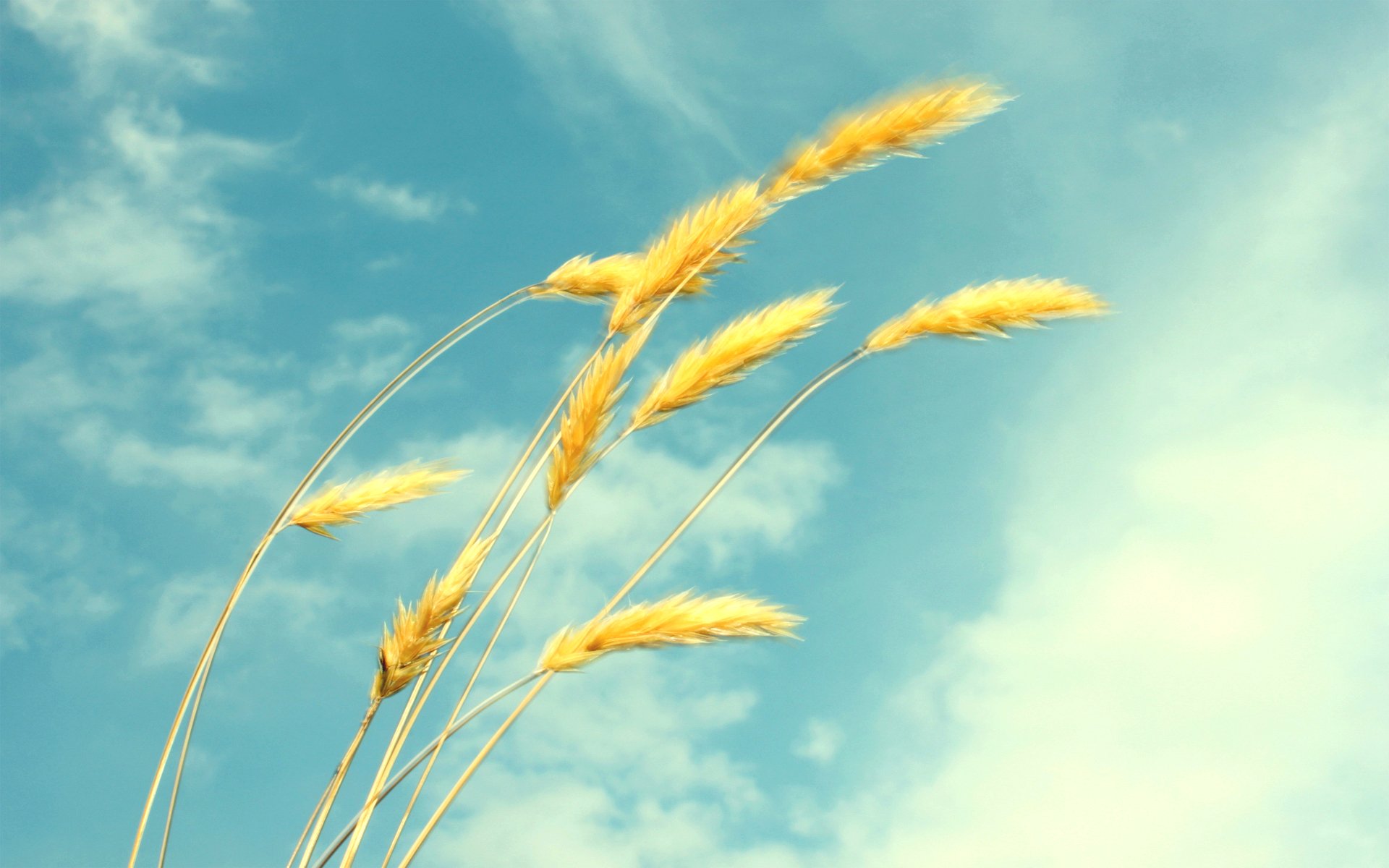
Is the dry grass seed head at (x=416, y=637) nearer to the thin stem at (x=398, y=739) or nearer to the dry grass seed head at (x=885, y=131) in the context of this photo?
the thin stem at (x=398, y=739)

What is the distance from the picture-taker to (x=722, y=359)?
1558 millimetres

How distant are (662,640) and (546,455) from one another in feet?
1.18

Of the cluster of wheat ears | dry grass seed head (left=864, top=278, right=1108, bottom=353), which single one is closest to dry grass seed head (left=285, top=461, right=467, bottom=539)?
the cluster of wheat ears

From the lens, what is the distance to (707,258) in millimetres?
1695

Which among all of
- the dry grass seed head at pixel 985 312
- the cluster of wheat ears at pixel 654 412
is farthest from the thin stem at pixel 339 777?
the dry grass seed head at pixel 985 312

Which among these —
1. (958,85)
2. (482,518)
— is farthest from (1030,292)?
(482,518)

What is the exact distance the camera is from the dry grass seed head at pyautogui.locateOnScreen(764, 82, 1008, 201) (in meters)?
1.67

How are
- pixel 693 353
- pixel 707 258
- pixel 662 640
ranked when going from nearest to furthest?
pixel 662 640
pixel 693 353
pixel 707 258

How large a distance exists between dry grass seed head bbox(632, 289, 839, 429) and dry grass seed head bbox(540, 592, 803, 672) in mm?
316

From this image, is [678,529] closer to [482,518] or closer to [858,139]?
[482,518]

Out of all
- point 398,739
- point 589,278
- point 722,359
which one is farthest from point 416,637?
point 589,278

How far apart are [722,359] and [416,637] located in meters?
0.60

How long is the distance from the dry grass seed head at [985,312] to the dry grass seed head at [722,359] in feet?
0.53

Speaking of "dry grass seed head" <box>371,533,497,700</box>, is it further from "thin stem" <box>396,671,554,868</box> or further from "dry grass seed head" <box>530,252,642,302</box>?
"dry grass seed head" <box>530,252,642,302</box>
